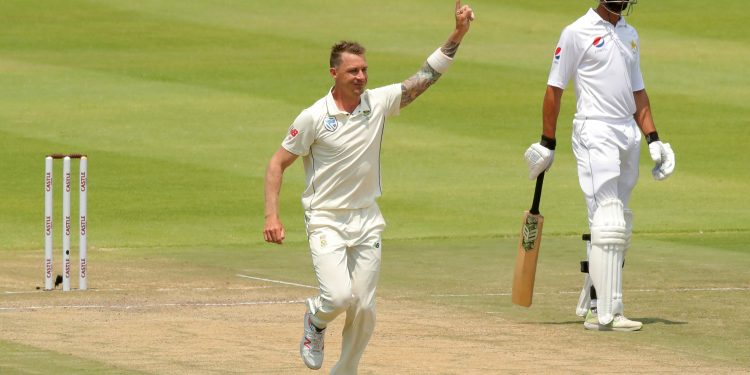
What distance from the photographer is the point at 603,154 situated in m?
11.6

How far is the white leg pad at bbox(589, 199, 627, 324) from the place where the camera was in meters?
11.6

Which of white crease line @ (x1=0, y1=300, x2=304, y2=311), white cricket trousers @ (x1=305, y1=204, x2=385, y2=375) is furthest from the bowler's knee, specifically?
white crease line @ (x1=0, y1=300, x2=304, y2=311)

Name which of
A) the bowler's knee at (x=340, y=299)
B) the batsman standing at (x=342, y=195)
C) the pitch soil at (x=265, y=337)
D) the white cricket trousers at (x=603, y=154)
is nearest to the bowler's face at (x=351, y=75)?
the batsman standing at (x=342, y=195)

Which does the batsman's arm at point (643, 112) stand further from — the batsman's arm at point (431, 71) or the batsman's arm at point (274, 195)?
the batsman's arm at point (274, 195)

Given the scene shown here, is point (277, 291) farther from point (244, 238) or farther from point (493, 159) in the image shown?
point (493, 159)

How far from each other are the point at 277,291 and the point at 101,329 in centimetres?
226

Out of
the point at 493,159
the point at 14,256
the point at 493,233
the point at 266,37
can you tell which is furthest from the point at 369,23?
the point at 14,256

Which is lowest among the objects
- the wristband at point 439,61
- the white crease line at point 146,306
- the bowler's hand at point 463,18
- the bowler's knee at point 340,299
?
the white crease line at point 146,306

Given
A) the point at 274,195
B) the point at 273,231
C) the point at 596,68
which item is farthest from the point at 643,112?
the point at 273,231

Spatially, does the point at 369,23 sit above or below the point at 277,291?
above

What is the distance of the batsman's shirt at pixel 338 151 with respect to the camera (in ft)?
31.5

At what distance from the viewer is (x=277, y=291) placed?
1365 centimetres

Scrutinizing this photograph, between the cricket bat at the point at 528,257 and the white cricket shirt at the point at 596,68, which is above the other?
the white cricket shirt at the point at 596,68

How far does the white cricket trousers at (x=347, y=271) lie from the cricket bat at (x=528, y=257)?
8.14ft
